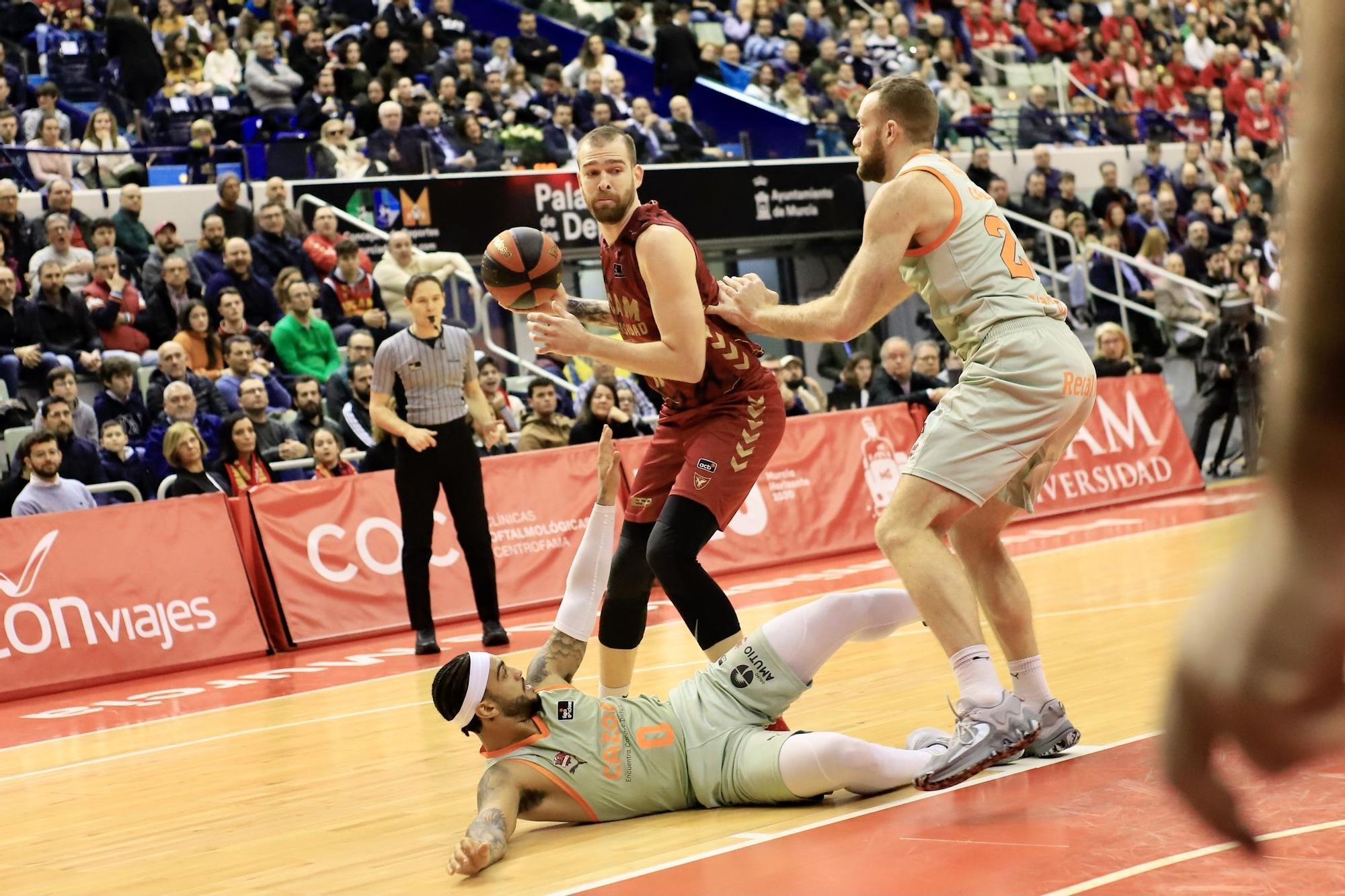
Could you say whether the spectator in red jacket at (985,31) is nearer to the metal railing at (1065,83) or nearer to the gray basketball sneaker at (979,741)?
the metal railing at (1065,83)

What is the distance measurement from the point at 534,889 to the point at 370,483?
25.1 ft

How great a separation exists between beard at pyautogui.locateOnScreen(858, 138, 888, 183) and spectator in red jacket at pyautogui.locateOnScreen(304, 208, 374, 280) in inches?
407

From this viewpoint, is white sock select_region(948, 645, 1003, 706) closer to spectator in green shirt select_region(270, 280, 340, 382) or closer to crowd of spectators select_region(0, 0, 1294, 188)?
crowd of spectators select_region(0, 0, 1294, 188)

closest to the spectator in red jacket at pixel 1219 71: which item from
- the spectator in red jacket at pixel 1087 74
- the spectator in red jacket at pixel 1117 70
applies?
the spectator in red jacket at pixel 1117 70

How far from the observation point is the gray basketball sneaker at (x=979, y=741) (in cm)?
448

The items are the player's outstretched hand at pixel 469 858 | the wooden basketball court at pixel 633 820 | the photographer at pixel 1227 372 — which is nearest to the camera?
the wooden basketball court at pixel 633 820

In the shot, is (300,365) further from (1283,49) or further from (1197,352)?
(1283,49)

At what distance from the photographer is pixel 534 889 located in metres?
3.99

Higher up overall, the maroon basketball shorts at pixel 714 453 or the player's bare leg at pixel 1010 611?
the maroon basketball shorts at pixel 714 453

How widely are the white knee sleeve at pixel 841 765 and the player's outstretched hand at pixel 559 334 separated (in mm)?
1423

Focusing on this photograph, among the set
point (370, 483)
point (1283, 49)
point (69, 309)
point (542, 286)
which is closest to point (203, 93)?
point (69, 309)

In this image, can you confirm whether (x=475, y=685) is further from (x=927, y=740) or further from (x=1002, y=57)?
(x=1002, y=57)

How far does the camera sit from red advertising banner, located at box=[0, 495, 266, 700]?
972 centimetres

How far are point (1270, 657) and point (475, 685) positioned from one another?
12.2 feet
